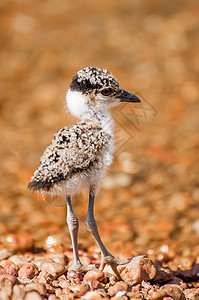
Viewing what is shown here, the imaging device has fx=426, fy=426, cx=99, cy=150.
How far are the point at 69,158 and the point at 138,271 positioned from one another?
2.98ft

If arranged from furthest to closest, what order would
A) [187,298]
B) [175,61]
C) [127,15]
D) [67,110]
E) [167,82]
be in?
[127,15] → [175,61] → [167,82] → [67,110] → [187,298]

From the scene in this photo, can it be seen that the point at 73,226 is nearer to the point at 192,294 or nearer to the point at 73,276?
the point at 73,276

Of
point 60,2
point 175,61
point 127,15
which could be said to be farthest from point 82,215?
point 60,2

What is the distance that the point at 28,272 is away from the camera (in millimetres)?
2906

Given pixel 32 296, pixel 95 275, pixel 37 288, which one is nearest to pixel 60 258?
pixel 95 275

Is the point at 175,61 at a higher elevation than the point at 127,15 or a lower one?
lower

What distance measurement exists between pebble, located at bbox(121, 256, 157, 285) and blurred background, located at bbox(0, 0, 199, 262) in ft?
2.99

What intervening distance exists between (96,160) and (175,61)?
5.77 meters

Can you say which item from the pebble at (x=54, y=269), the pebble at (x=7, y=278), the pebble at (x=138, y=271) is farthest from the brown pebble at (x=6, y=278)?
the pebble at (x=138, y=271)

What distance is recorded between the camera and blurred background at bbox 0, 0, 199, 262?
425cm

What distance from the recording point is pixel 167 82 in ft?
24.6

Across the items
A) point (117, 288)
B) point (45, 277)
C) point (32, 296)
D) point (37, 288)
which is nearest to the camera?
point (32, 296)

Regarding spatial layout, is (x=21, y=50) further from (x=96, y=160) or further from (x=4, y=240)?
(x=96, y=160)

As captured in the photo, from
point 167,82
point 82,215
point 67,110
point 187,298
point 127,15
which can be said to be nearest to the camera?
point 187,298
